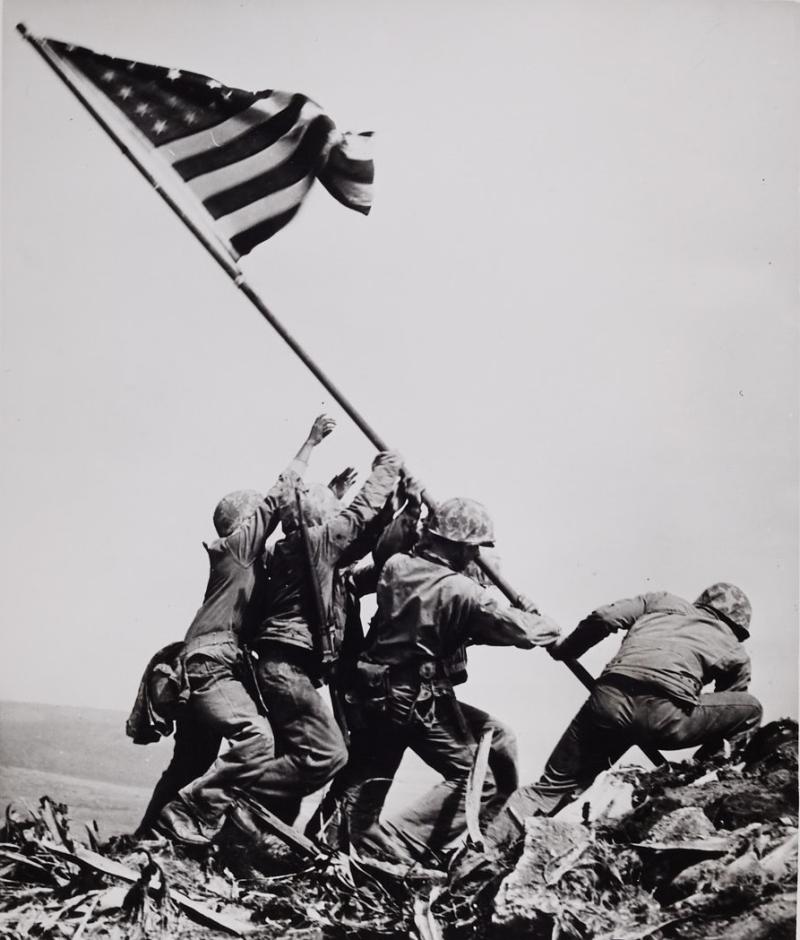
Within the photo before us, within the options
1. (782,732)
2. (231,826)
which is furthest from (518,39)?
(231,826)

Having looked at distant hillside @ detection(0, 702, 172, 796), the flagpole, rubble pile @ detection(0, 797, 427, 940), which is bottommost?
rubble pile @ detection(0, 797, 427, 940)

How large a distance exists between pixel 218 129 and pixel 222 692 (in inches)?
112

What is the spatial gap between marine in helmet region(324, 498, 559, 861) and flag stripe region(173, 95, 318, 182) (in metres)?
2.25

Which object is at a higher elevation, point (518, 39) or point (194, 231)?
point (518, 39)

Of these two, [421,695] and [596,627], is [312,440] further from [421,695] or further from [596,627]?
[596,627]

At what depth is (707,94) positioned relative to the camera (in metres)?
6.75

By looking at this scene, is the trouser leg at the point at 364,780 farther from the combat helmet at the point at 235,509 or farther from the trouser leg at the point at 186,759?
the combat helmet at the point at 235,509

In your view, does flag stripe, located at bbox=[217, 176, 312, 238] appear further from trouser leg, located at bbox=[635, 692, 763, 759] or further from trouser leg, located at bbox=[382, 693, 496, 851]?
trouser leg, located at bbox=[635, 692, 763, 759]

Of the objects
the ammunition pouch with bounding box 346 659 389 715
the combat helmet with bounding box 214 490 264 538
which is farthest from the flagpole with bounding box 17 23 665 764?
the ammunition pouch with bounding box 346 659 389 715

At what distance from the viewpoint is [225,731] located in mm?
6094

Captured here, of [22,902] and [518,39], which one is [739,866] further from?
[518,39]

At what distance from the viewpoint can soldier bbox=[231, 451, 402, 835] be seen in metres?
6.09

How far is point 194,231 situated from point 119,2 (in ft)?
4.16

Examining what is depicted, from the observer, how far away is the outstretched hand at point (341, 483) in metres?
6.50
